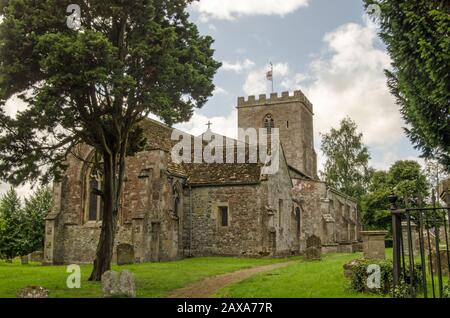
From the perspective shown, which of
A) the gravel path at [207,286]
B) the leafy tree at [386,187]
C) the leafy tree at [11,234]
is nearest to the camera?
the gravel path at [207,286]

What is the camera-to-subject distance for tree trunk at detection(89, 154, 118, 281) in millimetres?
14984

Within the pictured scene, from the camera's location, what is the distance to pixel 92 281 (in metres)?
14.8

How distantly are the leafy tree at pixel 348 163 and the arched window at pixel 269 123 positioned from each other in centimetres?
788

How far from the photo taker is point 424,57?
7652 millimetres

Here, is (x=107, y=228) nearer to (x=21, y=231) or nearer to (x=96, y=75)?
(x=96, y=75)

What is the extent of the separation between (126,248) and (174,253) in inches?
156

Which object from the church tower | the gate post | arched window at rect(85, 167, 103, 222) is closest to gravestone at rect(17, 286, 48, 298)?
the gate post

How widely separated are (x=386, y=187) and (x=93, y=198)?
3029 centimetres

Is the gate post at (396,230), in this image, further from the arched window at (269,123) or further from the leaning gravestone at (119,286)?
the arched window at (269,123)

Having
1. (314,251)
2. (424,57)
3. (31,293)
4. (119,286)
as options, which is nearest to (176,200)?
(314,251)

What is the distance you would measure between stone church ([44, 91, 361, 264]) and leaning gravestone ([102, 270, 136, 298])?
11092mm

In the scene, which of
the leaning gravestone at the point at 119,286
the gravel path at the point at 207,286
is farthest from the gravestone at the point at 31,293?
the gravel path at the point at 207,286

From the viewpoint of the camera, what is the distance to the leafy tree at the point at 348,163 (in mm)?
51188

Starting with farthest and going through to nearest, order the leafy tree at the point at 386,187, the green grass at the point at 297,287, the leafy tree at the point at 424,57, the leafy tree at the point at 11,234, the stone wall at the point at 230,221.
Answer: the leafy tree at the point at 386,187
the leafy tree at the point at 11,234
the stone wall at the point at 230,221
the green grass at the point at 297,287
the leafy tree at the point at 424,57
